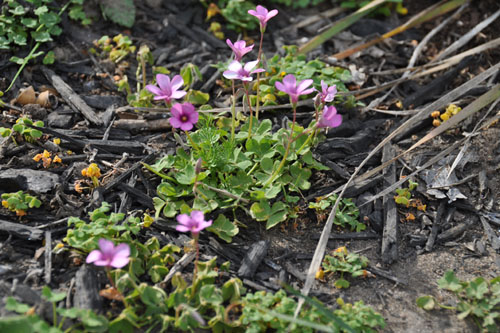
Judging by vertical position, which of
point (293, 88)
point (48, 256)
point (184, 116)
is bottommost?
point (48, 256)

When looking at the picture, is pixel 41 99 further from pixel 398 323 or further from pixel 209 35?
pixel 398 323

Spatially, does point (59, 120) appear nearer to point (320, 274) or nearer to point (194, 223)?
point (194, 223)

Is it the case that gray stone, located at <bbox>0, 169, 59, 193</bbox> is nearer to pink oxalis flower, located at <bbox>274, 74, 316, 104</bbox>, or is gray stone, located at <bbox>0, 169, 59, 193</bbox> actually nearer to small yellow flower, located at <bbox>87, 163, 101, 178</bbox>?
small yellow flower, located at <bbox>87, 163, 101, 178</bbox>

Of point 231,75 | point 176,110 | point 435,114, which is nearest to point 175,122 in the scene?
point 176,110

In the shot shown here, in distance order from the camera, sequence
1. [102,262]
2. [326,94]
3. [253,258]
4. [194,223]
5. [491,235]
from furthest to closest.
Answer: [491,235]
[326,94]
[253,258]
[194,223]
[102,262]

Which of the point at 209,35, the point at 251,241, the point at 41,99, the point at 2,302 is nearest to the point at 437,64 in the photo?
the point at 209,35

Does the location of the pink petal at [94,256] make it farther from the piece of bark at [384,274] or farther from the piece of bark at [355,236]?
the piece of bark at [384,274]
